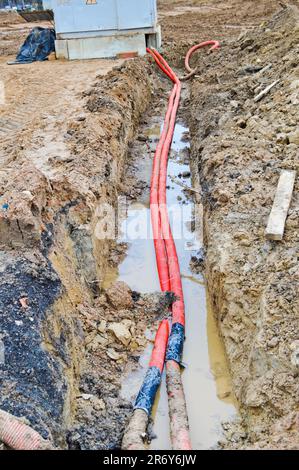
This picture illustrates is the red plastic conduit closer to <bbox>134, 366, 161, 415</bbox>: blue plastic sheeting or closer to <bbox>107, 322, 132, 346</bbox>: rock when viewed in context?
<bbox>134, 366, 161, 415</bbox>: blue plastic sheeting

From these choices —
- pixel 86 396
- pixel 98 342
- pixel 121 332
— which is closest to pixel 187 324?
pixel 121 332

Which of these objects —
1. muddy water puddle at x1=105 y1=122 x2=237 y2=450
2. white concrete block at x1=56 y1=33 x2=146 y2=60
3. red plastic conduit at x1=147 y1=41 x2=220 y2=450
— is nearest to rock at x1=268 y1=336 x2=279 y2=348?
muddy water puddle at x1=105 y1=122 x2=237 y2=450

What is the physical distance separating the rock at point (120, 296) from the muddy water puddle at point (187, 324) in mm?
494

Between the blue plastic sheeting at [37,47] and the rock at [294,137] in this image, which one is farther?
the blue plastic sheeting at [37,47]

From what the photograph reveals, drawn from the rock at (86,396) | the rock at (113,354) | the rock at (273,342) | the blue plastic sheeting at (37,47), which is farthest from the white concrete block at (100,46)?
the rock at (273,342)

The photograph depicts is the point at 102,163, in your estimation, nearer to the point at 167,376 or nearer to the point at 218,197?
the point at 218,197

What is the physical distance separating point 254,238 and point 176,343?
5.50ft

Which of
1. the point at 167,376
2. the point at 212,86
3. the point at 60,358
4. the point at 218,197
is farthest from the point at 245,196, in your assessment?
the point at 212,86

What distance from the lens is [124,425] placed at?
489 centimetres

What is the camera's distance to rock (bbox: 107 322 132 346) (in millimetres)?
6039

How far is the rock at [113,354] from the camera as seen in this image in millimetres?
5836

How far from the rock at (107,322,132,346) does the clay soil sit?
2 cm

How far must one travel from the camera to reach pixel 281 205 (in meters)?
6.12

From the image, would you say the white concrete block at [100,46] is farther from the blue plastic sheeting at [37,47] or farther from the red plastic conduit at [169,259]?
the red plastic conduit at [169,259]
